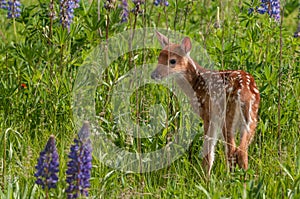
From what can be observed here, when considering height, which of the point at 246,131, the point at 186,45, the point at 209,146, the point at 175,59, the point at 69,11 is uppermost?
the point at 69,11

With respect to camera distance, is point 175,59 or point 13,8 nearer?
Result: point 175,59

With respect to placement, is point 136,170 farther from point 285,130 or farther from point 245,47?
point 245,47

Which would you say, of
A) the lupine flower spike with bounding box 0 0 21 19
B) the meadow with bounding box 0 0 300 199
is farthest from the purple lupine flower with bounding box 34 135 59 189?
the lupine flower spike with bounding box 0 0 21 19

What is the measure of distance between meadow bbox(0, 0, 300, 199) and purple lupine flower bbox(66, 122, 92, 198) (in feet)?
1.43

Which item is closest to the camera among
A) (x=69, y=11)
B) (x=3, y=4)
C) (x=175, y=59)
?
(x=175, y=59)

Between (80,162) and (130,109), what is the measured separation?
1959 millimetres

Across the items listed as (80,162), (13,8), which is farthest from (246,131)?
(13,8)

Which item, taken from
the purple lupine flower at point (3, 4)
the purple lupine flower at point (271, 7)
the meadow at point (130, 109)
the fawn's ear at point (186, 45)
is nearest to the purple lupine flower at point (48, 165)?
the meadow at point (130, 109)

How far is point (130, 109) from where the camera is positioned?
4996 millimetres

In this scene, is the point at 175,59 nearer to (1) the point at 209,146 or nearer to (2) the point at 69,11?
(1) the point at 209,146

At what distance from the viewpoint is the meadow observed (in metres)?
3.89

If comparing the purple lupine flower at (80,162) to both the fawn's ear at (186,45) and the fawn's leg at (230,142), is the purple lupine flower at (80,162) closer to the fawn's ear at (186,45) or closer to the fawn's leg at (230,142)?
the fawn's leg at (230,142)

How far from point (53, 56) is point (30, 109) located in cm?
48

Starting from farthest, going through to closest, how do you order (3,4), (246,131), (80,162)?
1. (3,4)
2. (246,131)
3. (80,162)
